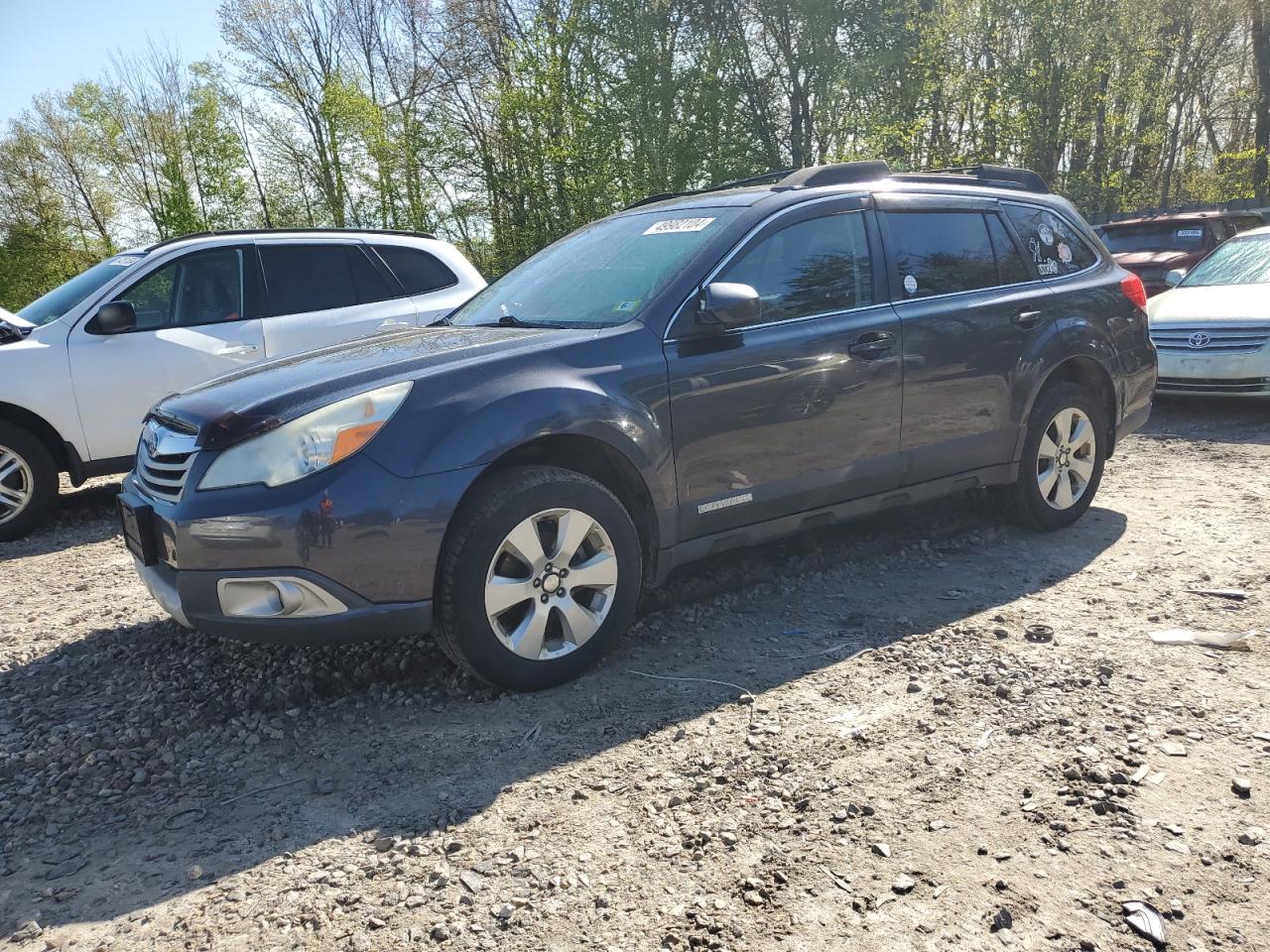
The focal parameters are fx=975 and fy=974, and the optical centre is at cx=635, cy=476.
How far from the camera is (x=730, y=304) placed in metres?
3.71

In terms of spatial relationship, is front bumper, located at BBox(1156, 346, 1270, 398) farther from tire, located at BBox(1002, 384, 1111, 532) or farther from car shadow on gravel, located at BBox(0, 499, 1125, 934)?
car shadow on gravel, located at BBox(0, 499, 1125, 934)

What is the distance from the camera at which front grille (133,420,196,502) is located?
3.41 metres

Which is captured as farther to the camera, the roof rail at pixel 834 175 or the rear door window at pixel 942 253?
the rear door window at pixel 942 253

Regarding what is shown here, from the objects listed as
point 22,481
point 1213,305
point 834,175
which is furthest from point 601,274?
point 1213,305

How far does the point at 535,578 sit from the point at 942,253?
2673mm

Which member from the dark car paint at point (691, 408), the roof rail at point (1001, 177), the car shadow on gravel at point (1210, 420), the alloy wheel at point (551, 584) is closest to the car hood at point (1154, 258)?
the car shadow on gravel at point (1210, 420)

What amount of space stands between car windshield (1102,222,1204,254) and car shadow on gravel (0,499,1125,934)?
34.8 feet

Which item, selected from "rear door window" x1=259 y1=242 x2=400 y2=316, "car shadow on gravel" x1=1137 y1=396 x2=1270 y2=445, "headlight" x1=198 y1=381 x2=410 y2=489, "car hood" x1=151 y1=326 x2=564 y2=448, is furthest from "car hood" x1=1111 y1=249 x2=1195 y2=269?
"headlight" x1=198 y1=381 x2=410 y2=489

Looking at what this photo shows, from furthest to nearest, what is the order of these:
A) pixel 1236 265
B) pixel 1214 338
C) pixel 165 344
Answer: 1. pixel 1236 265
2. pixel 1214 338
3. pixel 165 344

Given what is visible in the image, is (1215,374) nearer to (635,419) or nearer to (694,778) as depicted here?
(635,419)

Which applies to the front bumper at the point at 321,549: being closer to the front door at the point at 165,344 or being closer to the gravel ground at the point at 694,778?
the gravel ground at the point at 694,778

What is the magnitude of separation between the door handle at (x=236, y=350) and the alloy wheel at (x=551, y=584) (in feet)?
14.1

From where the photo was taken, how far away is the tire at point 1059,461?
16.6 feet

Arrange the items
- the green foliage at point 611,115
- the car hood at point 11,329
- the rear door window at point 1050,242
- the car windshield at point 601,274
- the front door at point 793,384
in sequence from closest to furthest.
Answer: the front door at point 793,384 → the car windshield at point 601,274 → the rear door window at point 1050,242 → the car hood at point 11,329 → the green foliage at point 611,115
